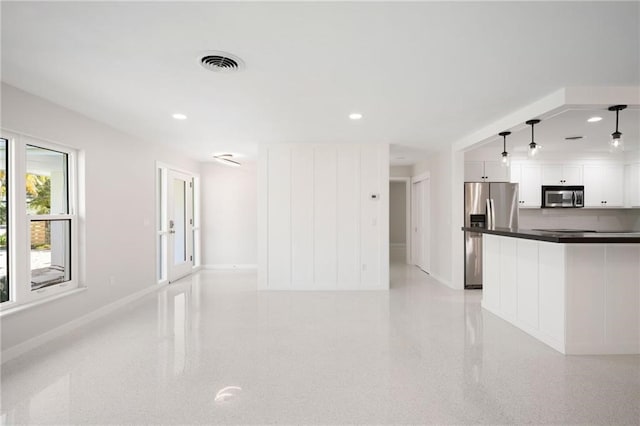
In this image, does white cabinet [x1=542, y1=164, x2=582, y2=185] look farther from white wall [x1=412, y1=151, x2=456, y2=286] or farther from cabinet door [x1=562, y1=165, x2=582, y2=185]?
white wall [x1=412, y1=151, x2=456, y2=286]

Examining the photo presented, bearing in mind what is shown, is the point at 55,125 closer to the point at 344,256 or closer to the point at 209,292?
the point at 209,292

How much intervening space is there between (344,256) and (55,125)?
4.19 metres

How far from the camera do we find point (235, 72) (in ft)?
8.66

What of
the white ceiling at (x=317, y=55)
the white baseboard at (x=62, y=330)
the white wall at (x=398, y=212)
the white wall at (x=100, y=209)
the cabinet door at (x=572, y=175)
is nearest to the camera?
the white ceiling at (x=317, y=55)

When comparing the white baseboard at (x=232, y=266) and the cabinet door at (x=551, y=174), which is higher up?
the cabinet door at (x=551, y=174)

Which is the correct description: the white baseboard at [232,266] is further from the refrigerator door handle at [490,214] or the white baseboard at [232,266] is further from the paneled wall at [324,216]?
the refrigerator door handle at [490,214]

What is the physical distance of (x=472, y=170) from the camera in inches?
225

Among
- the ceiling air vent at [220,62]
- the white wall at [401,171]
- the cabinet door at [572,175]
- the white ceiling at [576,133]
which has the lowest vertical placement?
the cabinet door at [572,175]

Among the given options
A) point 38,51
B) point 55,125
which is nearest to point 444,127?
point 38,51

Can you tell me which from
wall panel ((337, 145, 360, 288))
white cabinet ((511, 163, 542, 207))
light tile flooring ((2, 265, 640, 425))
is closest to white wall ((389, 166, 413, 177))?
white cabinet ((511, 163, 542, 207))

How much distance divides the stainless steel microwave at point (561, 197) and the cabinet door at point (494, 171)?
951 mm

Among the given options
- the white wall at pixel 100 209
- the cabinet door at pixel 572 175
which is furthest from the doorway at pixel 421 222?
→ the white wall at pixel 100 209

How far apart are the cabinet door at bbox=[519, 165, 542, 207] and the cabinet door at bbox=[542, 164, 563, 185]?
0.10m

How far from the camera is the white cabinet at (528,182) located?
5.97 m
